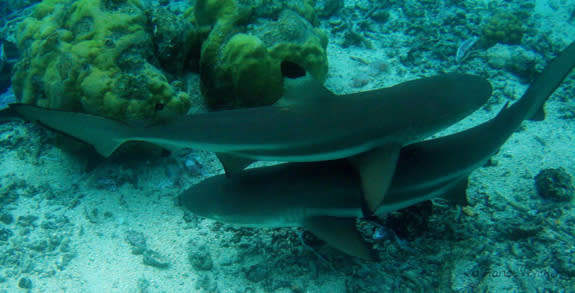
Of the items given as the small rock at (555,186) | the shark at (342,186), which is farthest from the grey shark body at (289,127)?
the small rock at (555,186)

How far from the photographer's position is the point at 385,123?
2.59m

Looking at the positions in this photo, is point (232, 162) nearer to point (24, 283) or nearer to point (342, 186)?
point (342, 186)

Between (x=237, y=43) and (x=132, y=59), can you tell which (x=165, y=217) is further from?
(x=237, y=43)

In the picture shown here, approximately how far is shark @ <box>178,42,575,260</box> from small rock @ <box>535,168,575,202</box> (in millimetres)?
1320

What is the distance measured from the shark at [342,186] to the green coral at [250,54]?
5.93ft

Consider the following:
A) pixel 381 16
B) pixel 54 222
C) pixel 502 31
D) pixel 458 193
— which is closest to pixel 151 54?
pixel 54 222

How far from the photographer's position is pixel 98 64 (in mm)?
3766

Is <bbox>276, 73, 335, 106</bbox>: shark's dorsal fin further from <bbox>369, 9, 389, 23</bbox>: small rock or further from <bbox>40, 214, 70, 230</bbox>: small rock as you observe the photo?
<bbox>369, 9, 389, 23</bbox>: small rock

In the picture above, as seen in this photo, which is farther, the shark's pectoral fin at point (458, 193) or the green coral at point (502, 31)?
the green coral at point (502, 31)

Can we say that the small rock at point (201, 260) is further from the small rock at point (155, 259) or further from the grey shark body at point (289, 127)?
the grey shark body at point (289, 127)

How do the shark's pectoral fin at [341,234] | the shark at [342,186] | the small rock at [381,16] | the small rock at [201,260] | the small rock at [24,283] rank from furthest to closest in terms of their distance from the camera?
the small rock at [381,16]
the small rock at [201,260]
the small rock at [24,283]
the shark at [342,186]
the shark's pectoral fin at [341,234]

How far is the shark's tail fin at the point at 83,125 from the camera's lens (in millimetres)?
2510

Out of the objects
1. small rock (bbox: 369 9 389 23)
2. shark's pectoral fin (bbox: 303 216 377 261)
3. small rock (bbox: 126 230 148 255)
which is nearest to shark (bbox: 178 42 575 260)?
shark's pectoral fin (bbox: 303 216 377 261)

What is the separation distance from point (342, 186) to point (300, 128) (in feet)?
2.14
